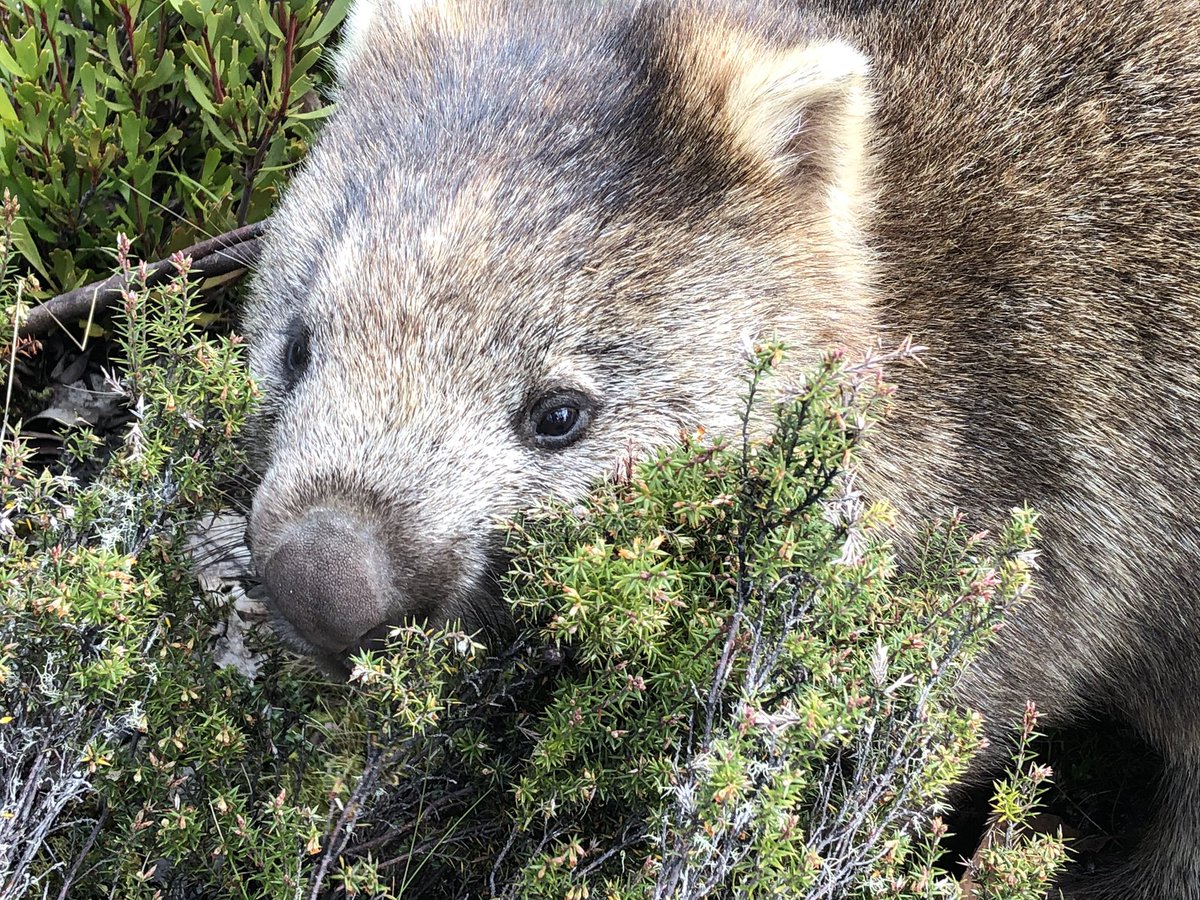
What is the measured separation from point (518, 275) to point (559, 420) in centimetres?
34

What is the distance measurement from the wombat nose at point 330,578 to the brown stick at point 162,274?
62.2 inches

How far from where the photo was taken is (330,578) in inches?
102

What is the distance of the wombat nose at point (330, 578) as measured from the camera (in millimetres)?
2578

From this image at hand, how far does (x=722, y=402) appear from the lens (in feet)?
9.92

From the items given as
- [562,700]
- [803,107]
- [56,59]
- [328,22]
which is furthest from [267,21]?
[562,700]

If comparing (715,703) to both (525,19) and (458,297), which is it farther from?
(525,19)

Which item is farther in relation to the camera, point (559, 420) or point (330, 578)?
point (559, 420)

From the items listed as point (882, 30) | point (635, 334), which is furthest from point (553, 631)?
point (882, 30)

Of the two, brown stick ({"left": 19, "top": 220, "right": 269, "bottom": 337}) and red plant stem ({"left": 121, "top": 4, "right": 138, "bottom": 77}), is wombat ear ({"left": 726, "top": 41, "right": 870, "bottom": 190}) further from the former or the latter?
red plant stem ({"left": 121, "top": 4, "right": 138, "bottom": 77})

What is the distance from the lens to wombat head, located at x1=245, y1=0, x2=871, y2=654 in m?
2.78

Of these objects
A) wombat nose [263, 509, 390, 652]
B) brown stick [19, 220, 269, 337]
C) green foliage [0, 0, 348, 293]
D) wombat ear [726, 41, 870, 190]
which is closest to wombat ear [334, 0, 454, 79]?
green foliage [0, 0, 348, 293]

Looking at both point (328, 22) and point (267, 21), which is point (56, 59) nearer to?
point (267, 21)

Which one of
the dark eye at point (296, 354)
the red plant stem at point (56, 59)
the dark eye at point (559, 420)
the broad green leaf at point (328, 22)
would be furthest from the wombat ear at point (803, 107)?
the red plant stem at point (56, 59)

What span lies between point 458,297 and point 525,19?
887 mm
